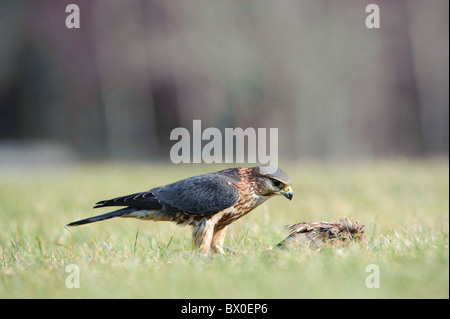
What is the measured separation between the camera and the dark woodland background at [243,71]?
17.2 metres

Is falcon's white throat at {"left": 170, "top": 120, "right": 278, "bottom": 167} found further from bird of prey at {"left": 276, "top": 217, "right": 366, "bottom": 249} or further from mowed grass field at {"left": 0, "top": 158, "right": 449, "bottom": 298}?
bird of prey at {"left": 276, "top": 217, "right": 366, "bottom": 249}

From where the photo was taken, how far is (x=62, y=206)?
8844 mm

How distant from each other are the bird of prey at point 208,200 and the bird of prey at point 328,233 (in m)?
0.75

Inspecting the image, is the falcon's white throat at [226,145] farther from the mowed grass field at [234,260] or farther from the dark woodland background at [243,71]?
the mowed grass field at [234,260]

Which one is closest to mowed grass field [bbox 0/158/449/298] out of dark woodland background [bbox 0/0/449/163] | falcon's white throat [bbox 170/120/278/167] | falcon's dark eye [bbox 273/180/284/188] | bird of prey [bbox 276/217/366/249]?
bird of prey [bbox 276/217/366/249]

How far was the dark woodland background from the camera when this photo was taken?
56.6 feet

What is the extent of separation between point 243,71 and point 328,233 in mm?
13487

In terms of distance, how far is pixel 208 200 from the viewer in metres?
4.98

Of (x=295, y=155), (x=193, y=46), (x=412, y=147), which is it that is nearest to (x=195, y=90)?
(x=193, y=46)

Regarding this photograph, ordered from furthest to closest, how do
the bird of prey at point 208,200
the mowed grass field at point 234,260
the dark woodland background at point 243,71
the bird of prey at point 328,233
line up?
the dark woodland background at point 243,71 < the bird of prey at point 208,200 < the bird of prey at point 328,233 < the mowed grass field at point 234,260

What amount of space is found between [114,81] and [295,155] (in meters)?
6.35

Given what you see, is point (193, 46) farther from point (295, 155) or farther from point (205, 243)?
point (205, 243)

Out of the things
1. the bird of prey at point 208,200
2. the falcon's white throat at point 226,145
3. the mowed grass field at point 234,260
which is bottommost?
the falcon's white throat at point 226,145

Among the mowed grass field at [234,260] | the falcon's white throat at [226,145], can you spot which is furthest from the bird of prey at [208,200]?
the falcon's white throat at [226,145]
